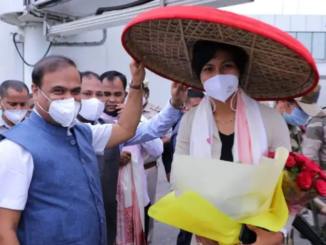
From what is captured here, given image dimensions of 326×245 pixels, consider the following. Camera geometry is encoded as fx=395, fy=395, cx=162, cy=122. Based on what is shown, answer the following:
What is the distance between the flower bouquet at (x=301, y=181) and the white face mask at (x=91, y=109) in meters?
1.69

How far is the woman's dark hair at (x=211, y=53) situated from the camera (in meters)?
1.88

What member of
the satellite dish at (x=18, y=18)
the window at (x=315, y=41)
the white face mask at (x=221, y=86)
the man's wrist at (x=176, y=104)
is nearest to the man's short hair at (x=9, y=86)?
the man's wrist at (x=176, y=104)

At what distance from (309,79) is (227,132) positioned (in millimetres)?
461

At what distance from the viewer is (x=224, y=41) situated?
1.83 m

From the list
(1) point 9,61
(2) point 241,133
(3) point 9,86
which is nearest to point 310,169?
(2) point 241,133

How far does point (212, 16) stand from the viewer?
151cm

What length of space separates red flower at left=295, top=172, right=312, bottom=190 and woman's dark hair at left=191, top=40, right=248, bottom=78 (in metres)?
0.60

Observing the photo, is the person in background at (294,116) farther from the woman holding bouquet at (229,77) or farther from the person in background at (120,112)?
the woman holding bouquet at (229,77)

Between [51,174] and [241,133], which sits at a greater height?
[241,133]

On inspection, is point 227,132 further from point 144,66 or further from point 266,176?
point 144,66

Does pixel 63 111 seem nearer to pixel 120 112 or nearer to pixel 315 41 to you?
pixel 120 112

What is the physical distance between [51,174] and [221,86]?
0.86 meters

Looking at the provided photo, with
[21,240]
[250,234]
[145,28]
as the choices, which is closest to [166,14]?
[145,28]

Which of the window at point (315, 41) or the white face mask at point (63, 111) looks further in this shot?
the window at point (315, 41)
